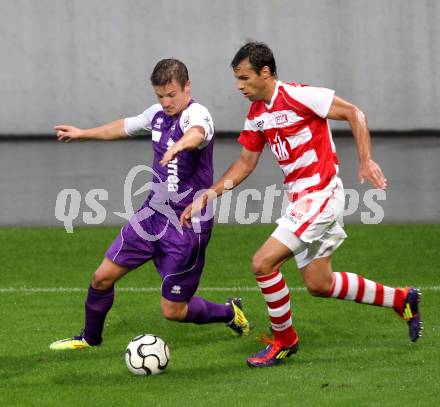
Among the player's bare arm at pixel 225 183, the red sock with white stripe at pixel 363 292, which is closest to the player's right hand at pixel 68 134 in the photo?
the player's bare arm at pixel 225 183

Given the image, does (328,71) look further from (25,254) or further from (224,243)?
(25,254)

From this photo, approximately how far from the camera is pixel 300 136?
779 centimetres

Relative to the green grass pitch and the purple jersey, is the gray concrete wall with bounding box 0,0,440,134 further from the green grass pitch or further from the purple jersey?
the purple jersey

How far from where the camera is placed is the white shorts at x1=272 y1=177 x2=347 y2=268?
7695 millimetres

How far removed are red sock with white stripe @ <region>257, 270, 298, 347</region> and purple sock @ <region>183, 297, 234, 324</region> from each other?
2.59ft

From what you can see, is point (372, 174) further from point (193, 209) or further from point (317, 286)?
point (193, 209)

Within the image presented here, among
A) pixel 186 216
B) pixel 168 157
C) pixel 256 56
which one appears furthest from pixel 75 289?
pixel 168 157

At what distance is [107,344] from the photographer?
853 cm

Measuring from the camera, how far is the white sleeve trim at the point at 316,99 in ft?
25.3

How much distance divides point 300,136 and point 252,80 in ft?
1.56

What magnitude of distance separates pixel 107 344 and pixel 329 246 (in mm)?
1792

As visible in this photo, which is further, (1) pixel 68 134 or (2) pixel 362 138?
(1) pixel 68 134

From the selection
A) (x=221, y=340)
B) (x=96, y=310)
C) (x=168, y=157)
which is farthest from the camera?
(x=221, y=340)

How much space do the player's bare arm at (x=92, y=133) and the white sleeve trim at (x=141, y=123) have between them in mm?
55
